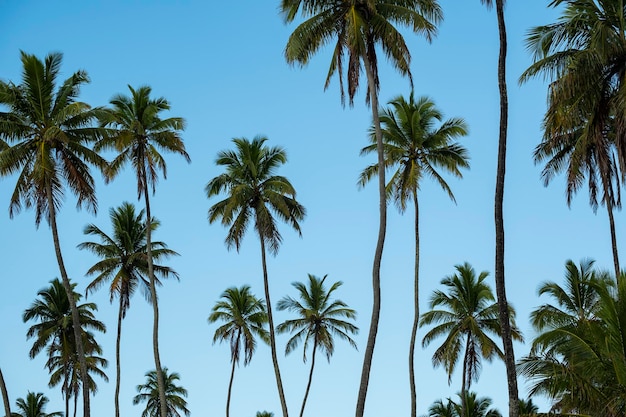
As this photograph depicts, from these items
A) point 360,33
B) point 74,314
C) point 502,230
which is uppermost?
point 360,33

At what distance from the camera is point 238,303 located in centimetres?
4812

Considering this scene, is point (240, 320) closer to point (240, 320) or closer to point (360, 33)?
point (240, 320)

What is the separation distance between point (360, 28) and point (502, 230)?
887 cm

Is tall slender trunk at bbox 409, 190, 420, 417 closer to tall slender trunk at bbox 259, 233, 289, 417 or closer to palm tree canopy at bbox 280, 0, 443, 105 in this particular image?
tall slender trunk at bbox 259, 233, 289, 417

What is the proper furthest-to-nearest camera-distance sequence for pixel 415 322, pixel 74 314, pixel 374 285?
1. pixel 415 322
2. pixel 74 314
3. pixel 374 285

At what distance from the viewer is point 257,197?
38094 millimetres

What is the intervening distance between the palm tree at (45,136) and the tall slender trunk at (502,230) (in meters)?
15.2

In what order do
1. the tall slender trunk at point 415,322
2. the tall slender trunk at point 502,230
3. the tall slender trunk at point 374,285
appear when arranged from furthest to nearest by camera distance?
1. the tall slender trunk at point 415,322
2. the tall slender trunk at point 374,285
3. the tall slender trunk at point 502,230

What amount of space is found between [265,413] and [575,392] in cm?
5455

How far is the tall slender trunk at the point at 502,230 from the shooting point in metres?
18.2

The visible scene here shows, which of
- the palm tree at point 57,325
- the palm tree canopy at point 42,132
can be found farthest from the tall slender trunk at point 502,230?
the palm tree at point 57,325

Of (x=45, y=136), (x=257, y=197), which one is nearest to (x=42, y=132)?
(x=45, y=136)

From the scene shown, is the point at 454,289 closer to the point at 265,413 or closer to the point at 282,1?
the point at 282,1

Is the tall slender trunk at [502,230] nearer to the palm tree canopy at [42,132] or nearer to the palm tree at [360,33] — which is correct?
the palm tree at [360,33]
